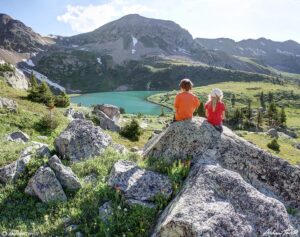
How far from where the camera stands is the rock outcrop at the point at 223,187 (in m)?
9.59

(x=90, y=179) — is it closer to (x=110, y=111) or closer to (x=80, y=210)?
(x=80, y=210)

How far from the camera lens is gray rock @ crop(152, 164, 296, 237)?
30.8 feet

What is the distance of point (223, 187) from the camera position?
11062mm

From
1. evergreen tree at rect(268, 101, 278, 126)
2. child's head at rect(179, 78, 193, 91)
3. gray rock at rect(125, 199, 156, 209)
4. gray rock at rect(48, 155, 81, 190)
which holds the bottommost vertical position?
evergreen tree at rect(268, 101, 278, 126)

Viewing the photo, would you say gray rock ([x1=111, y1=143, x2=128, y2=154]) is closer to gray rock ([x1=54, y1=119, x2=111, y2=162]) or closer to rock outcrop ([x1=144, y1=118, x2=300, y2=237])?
gray rock ([x1=54, y1=119, x2=111, y2=162])

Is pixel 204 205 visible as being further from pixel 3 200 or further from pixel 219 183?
pixel 3 200

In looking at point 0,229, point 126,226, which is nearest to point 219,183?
point 126,226

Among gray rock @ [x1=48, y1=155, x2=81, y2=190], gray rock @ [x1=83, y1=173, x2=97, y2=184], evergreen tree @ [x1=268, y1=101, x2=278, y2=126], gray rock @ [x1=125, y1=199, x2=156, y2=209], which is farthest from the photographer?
evergreen tree @ [x1=268, y1=101, x2=278, y2=126]

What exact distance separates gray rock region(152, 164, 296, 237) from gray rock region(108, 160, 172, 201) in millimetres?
1042

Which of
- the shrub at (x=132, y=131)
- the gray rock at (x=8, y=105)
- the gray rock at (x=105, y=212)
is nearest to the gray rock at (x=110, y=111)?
the shrub at (x=132, y=131)

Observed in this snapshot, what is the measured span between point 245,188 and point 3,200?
895cm

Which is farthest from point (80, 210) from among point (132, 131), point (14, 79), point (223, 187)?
point (14, 79)

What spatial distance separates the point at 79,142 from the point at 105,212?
18.0 ft

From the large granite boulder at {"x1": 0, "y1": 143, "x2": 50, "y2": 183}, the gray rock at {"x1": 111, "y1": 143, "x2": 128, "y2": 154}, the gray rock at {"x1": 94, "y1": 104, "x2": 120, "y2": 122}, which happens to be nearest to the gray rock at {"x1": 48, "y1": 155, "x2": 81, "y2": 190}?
the large granite boulder at {"x1": 0, "y1": 143, "x2": 50, "y2": 183}
